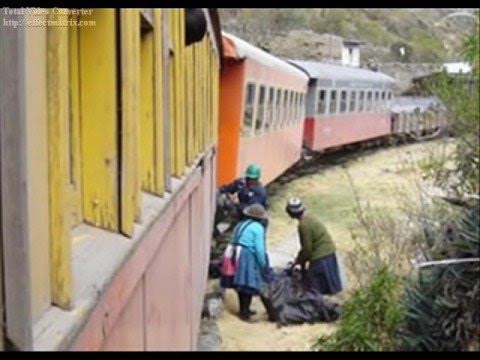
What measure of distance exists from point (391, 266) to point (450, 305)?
142 centimetres

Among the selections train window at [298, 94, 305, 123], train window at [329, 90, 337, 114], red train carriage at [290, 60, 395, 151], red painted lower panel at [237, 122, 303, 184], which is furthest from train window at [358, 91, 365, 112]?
red painted lower panel at [237, 122, 303, 184]

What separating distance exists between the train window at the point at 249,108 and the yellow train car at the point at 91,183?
587 cm

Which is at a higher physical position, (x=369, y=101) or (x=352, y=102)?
(x=352, y=102)

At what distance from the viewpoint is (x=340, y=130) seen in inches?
714

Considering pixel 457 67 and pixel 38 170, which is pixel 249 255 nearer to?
pixel 457 67

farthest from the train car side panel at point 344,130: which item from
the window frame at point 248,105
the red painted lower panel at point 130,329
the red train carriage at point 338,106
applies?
the red painted lower panel at point 130,329

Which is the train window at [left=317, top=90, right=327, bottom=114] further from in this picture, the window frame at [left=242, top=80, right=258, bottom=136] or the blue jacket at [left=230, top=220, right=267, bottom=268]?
the blue jacket at [left=230, top=220, right=267, bottom=268]

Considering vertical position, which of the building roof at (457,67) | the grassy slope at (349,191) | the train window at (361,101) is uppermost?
the building roof at (457,67)

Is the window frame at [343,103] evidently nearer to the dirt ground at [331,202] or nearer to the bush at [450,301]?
the dirt ground at [331,202]

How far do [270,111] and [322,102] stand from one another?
5.67 meters

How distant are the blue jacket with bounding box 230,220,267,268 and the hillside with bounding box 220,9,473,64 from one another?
42.5 feet

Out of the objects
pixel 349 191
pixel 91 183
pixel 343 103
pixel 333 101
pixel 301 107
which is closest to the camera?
pixel 91 183

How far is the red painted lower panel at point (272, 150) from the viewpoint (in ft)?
32.1

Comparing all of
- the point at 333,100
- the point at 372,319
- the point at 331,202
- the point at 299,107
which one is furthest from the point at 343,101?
the point at 372,319
